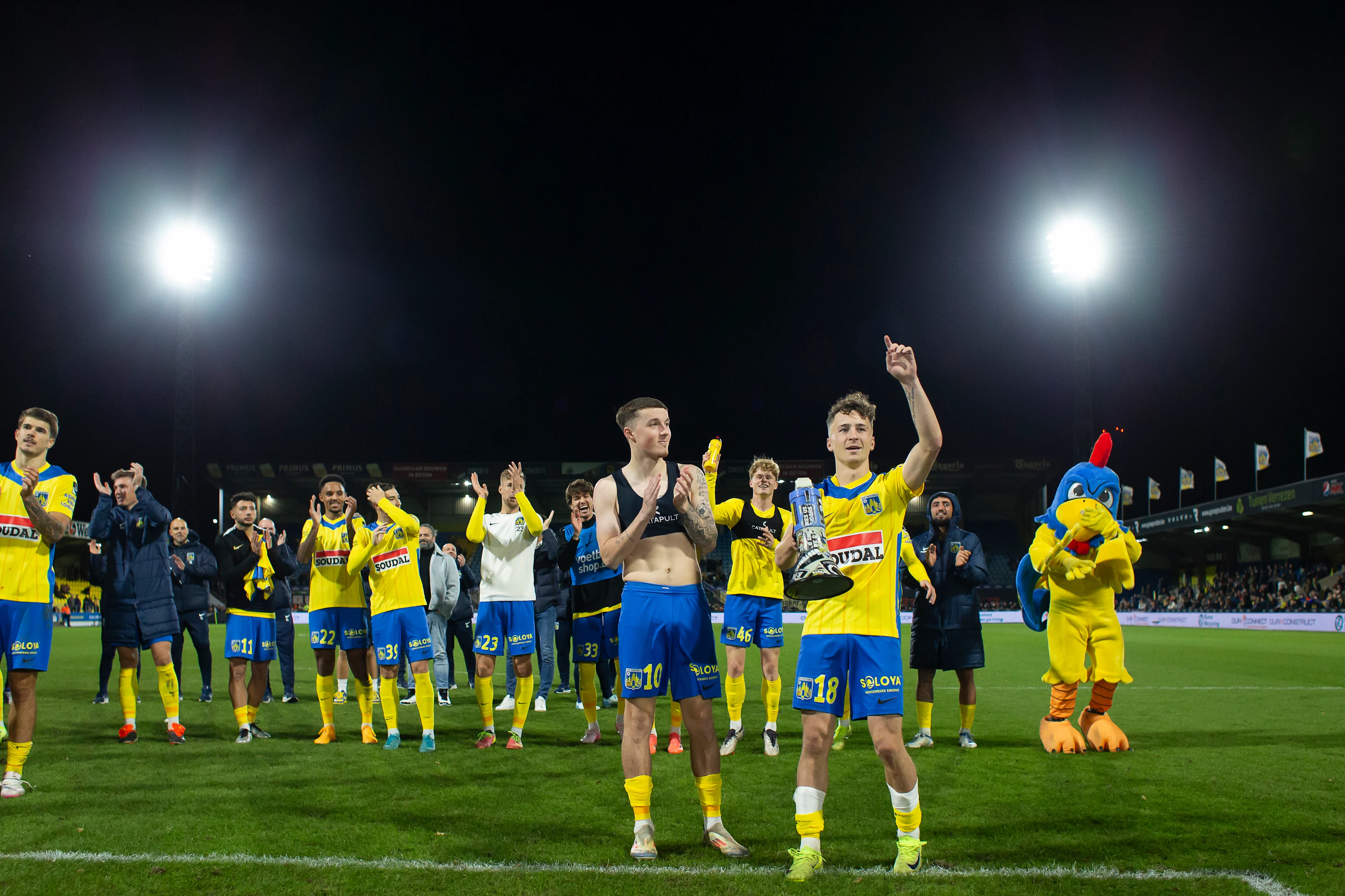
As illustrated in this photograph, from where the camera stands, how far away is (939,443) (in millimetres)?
4016

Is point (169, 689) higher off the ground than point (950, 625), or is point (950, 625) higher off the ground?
point (950, 625)

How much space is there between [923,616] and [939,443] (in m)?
4.04

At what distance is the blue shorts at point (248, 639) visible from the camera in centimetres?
834

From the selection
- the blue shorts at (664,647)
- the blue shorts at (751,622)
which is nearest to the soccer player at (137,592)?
the blue shorts at (751,622)

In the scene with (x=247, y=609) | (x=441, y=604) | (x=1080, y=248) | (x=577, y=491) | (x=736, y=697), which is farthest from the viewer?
(x=1080, y=248)

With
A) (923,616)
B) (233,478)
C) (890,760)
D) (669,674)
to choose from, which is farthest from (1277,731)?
(233,478)

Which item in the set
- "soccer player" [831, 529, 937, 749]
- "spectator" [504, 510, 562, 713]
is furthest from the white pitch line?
"spectator" [504, 510, 562, 713]

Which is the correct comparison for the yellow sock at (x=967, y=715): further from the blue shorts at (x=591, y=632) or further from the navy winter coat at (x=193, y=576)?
the navy winter coat at (x=193, y=576)

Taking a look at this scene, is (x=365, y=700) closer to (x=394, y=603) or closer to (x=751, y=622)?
(x=394, y=603)

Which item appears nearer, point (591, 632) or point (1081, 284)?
Answer: point (591, 632)

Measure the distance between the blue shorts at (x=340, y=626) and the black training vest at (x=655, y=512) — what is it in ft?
14.1

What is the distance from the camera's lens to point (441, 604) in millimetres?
11148

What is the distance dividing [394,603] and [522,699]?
4.60ft

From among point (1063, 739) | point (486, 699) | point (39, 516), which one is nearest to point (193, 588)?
point (486, 699)
